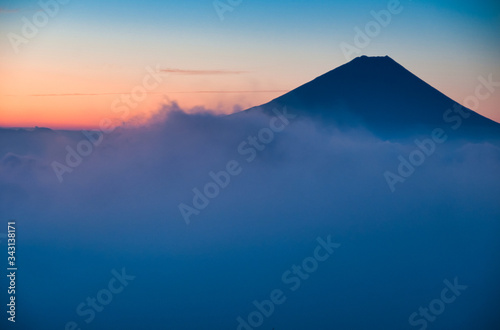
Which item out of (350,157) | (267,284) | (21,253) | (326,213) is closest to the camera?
(21,253)

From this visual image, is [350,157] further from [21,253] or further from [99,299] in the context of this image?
[21,253]

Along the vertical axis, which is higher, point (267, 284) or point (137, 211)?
point (137, 211)

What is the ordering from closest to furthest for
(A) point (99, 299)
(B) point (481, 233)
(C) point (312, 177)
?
(B) point (481, 233)
(A) point (99, 299)
(C) point (312, 177)

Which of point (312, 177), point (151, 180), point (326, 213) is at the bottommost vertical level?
point (326, 213)

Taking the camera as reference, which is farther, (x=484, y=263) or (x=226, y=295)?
(x=226, y=295)

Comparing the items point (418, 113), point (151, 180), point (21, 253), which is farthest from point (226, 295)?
point (418, 113)

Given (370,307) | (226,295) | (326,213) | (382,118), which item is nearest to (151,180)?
(226,295)
